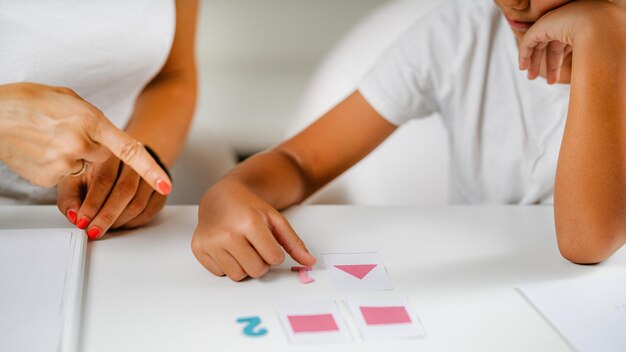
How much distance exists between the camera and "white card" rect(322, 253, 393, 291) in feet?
2.03

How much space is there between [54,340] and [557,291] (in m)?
0.43

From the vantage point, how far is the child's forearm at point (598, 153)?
26.7 inches

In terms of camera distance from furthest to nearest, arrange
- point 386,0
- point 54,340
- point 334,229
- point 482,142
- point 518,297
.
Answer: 1. point 386,0
2. point 482,142
3. point 334,229
4. point 518,297
5. point 54,340

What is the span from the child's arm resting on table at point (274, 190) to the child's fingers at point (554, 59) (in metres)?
0.23

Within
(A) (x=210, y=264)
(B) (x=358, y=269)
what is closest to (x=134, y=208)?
(A) (x=210, y=264)

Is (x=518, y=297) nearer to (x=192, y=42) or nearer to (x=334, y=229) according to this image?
(x=334, y=229)

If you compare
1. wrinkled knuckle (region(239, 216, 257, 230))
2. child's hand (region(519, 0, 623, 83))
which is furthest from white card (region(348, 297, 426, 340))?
child's hand (region(519, 0, 623, 83))

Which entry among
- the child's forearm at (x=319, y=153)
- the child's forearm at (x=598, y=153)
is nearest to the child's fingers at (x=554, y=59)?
the child's forearm at (x=598, y=153)

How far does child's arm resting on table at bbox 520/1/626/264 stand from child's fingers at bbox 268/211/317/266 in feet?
0.84

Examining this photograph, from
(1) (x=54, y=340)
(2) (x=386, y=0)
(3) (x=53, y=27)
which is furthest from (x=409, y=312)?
(2) (x=386, y=0)

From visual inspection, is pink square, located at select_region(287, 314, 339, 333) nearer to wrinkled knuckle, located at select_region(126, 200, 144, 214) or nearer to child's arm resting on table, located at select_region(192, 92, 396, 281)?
child's arm resting on table, located at select_region(192, 92, 396, 281)

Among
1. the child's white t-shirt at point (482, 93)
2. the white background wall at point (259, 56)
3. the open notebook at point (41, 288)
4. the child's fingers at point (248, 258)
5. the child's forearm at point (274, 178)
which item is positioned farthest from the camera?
the white background wall at point (259, 56)

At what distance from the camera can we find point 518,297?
0.62 meters

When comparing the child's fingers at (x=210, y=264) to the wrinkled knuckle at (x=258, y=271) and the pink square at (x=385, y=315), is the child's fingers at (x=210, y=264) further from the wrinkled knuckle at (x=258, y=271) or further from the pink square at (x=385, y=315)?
the pink square at (x=385, y=315)
